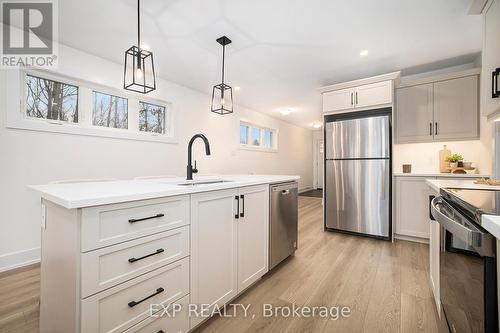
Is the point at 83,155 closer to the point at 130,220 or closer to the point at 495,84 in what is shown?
the point at 130,220

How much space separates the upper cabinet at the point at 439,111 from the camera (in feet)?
8.94

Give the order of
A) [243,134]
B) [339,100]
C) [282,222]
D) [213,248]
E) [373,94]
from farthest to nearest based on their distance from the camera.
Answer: [243,134] → [339,100] → [373,94] → [282,222] → [213,248]

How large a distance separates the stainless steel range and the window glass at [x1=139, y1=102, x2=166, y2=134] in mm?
3692

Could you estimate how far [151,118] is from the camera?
11.7 ft

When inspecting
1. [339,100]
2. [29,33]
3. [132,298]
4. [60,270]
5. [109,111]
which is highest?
[29,33]

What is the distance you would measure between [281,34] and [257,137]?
3689 millimetres

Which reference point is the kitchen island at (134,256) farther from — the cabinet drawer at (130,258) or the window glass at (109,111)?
the window glass at (109,111)

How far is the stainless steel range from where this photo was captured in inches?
25.9

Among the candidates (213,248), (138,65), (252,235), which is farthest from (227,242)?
(138,65)

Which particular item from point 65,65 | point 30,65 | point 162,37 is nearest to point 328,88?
point 162,37

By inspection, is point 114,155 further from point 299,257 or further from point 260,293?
point 299,257

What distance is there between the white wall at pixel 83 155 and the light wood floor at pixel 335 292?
0.49 metres

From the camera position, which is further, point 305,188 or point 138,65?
point 305,188

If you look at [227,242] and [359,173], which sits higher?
[359,173]
